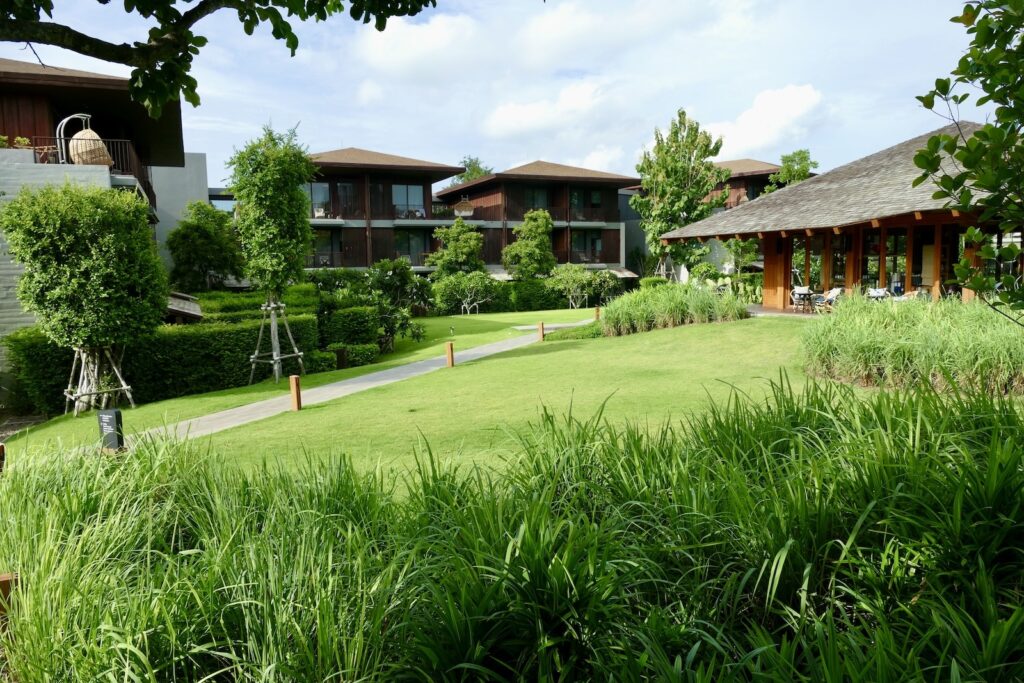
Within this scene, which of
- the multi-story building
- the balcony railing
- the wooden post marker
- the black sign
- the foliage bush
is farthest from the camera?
the balcony railing

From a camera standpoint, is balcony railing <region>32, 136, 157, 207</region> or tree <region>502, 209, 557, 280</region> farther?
tree <region>502, 209, 557, 280</region>

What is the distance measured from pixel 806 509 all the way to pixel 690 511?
57 centimetres

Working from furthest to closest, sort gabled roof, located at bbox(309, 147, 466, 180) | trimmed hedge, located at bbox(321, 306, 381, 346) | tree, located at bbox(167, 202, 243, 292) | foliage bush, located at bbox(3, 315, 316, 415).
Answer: gabled roof, located at bbox(309, 147, 466, 180) < tree, located at bbox(167, 202, 243, 292) < trimmed hedge, located at bbox(321, 306, 381, 346) < foliage bush, located at bbox(3, 315, 316, 415)

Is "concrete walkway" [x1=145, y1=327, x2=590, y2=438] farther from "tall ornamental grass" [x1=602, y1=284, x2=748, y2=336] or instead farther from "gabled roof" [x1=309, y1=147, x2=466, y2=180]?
"gabled roof" [x1=309, y1=147, x2=466, y2=180]

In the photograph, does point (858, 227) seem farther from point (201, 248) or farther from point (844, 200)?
point (201, 248)

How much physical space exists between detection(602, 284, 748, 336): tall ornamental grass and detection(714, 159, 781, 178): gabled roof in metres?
27.0

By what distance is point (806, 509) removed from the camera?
134 inches

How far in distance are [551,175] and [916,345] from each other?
124ft

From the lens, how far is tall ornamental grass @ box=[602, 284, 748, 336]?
65.9 ft

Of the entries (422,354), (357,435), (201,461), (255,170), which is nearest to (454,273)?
(422,354)

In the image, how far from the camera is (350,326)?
65.2ft

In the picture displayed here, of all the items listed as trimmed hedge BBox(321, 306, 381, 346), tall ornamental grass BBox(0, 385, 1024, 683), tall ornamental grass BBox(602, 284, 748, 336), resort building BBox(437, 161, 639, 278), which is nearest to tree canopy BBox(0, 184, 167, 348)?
trimmed hedge BBox(321, 306, 381, 346)

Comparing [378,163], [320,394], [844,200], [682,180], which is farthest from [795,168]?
[320,394]

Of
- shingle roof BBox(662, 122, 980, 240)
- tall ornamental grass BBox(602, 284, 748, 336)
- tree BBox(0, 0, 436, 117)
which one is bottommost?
tall ornamental grass BBox(602, 284, 748, 336)
